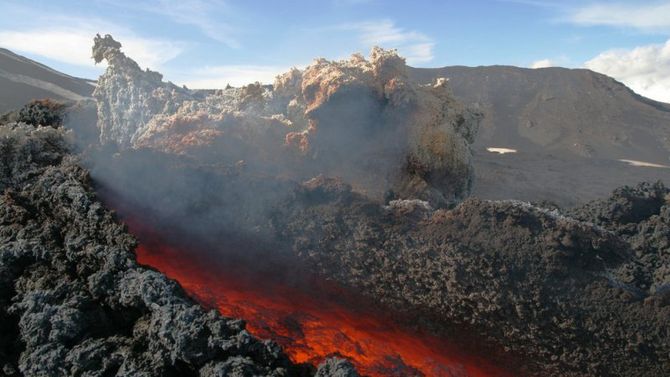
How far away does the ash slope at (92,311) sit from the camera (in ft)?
9.66

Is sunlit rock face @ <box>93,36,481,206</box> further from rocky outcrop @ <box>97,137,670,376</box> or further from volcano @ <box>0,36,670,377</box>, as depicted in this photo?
rocky outcrop @ <box>97,137,670,376</box>

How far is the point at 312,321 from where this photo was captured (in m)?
4.21

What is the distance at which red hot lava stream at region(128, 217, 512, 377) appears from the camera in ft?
12.8

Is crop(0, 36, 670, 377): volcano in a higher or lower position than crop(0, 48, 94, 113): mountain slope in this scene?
lower

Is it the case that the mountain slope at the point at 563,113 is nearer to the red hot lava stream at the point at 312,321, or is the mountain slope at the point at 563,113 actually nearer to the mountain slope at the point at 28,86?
the mountain slope at the point at 28,86

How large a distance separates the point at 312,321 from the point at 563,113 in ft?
116

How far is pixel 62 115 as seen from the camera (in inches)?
317

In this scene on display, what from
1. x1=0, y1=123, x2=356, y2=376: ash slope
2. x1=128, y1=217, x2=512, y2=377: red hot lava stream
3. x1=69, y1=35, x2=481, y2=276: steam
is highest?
x1=69, y1=35, x2=481, y2=276: steam

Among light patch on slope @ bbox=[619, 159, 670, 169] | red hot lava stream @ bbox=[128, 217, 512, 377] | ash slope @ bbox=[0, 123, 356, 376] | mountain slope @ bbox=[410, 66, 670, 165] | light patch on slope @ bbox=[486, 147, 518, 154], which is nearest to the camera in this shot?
ash slope @ bbox=[0, 123, 356, 376]

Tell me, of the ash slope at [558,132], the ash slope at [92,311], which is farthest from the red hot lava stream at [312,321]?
the ash slope at [558,132]

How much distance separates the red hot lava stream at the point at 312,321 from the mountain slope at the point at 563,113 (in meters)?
26.1

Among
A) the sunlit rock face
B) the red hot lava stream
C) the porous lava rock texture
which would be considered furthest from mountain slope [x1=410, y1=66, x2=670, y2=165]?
the red hot lava stream

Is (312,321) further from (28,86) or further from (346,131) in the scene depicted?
(28,86)

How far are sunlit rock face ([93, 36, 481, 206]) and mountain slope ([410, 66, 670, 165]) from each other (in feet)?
76.7
